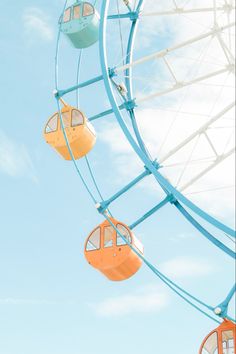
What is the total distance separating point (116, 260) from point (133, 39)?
4961 mm

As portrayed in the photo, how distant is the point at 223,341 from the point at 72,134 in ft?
15.7

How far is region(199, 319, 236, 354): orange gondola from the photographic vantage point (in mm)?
12594

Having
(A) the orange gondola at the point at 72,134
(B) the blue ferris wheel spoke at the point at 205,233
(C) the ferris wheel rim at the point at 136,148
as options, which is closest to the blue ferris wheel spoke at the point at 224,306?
(B) the blue ferris wheel spoke at the point at 205,233

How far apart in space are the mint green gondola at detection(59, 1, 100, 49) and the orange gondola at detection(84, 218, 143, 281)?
3.82 meters

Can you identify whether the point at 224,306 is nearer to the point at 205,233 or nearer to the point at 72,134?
the point at 205,233

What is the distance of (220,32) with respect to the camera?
13.1 meters

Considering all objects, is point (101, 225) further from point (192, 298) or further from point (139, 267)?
point (192, 298)

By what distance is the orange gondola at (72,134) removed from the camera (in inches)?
574

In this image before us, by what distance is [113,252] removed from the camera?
543 inches

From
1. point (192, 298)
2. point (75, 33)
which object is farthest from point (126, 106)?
point (192, 298)

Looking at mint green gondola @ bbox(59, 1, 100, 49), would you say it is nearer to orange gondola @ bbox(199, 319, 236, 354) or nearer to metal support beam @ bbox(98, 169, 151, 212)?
metal support beam @ bbox(98, 169, 151, 212)

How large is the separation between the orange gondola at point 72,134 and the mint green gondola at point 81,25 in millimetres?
1535

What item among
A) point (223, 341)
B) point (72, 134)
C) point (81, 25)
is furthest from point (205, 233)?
point (81, 25)

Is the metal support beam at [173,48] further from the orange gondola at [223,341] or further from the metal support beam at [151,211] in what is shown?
the orange gondola at [223,341]
